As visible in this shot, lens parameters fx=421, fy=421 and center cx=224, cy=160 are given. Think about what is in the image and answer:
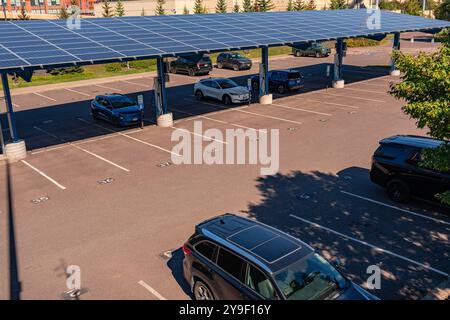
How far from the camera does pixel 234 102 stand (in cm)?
2594

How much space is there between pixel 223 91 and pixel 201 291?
1944 centimetres

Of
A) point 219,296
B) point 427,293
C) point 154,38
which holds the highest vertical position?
point 154,38

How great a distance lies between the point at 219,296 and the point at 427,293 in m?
4.39

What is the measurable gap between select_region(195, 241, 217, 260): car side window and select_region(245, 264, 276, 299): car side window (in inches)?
38.1

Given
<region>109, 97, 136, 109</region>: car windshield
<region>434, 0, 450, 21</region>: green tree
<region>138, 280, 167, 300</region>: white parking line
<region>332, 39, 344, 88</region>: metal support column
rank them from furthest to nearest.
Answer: <region>434, 0, 450, 21</region>: green tree
<region>332, 39, 344, 88</region>: metal support column
<region>109, 97, 136, 109</region>: car windshield
<region>138, 280, 167, 300</region>: white parking line

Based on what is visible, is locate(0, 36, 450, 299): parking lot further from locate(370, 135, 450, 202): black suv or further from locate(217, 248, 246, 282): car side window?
locate(217, 248, 246, 282): car side window

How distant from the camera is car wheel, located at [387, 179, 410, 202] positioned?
12500 millimetres

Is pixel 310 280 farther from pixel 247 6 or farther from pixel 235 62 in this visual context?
pixel 247 6

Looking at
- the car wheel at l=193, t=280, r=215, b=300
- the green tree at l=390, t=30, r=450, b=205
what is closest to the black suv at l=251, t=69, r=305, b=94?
the green tree at l=390, t=30, r=450, b=205

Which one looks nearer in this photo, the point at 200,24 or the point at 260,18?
the point at 200,24

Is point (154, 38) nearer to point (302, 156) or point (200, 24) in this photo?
point (200, 24)

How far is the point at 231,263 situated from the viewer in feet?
25.1

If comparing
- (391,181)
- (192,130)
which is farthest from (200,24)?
(391,181)

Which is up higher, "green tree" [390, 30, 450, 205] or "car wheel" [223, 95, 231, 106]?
"green tree" [390, 30, 450, 205]
